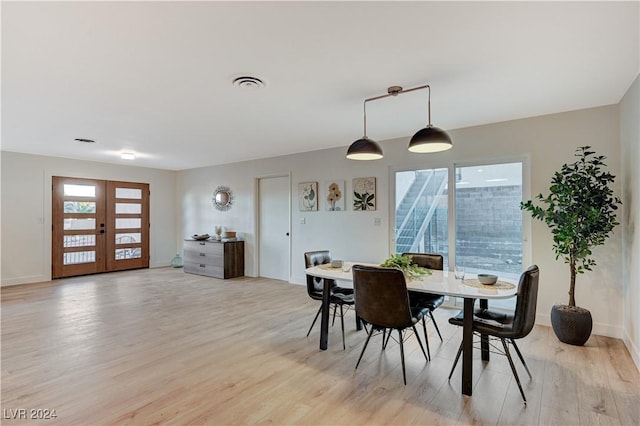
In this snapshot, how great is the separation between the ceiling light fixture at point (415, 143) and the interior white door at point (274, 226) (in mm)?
3077

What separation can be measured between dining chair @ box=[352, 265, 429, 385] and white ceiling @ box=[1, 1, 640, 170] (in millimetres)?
1595

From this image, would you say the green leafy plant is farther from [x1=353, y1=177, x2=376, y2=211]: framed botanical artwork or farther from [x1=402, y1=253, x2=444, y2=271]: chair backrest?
[x1=353, y1=177, x2=376, y2=211]: framed botanical artwork

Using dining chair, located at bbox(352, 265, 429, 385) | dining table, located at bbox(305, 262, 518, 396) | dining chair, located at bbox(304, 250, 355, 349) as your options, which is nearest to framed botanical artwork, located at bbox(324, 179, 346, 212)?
dining chair, located at bbox(304, 250, 355, 349)

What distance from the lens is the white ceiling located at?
5.95ft

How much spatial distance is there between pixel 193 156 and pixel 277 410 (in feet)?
17.0

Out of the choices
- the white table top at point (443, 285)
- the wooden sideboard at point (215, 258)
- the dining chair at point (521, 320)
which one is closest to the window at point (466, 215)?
the white table top at point (443, 285)

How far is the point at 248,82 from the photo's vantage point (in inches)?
107

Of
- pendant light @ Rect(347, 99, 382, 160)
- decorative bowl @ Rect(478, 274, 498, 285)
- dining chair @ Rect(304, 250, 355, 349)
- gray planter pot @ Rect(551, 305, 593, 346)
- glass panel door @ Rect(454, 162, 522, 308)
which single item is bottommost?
gray planter pot @ Rect(551, 305, 593, 346)

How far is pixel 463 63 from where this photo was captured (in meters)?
2.41

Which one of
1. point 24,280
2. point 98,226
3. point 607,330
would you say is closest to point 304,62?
point 607,330

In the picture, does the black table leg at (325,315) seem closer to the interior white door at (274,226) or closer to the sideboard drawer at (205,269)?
the interior white door at (274,226)

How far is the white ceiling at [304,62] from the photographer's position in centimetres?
181

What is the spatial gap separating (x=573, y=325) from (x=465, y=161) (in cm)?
214

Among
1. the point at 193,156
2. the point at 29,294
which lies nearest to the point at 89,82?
the point at 193,156
